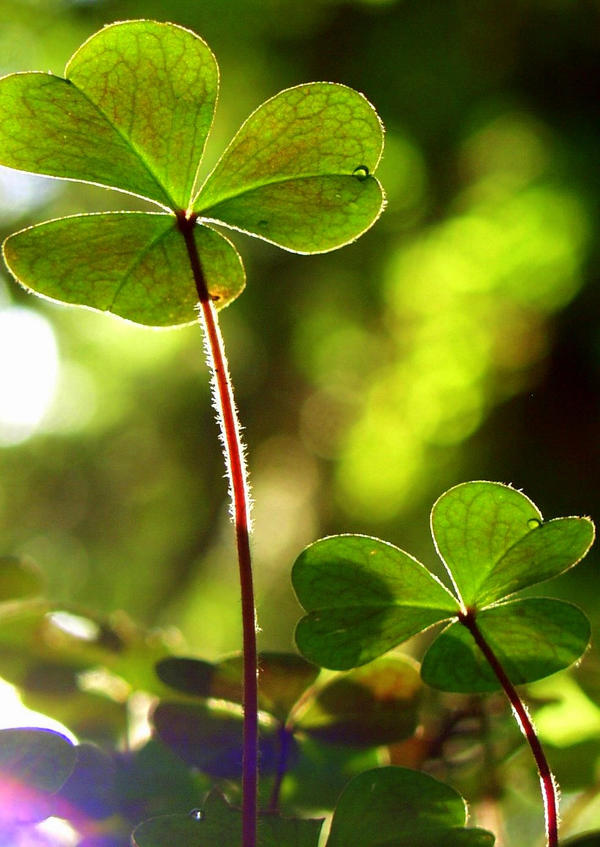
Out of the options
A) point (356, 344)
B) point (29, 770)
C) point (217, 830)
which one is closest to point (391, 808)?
point (217, 830)

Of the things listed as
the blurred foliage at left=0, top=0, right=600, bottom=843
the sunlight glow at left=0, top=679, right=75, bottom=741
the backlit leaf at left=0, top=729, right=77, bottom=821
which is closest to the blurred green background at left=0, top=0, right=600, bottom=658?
the blurred foliage at left=0, top=0, right=600, bottom=843

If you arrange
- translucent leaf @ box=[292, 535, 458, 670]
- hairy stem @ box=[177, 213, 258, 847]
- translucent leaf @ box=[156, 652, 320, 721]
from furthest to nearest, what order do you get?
translucent leaf @ box=[156, 652, 320, 721]
translucent leaf @ box=[292, 535, 458, 670]
hairy stem @ box=[177, 213, 258, 847]

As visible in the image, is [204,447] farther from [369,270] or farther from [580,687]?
[580,687]

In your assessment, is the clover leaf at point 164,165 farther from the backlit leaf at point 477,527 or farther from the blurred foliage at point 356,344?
the blurred foliage at point 356,344

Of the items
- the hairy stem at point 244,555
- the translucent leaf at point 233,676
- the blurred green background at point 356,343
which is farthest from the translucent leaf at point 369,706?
the blurred green background at point 356,343

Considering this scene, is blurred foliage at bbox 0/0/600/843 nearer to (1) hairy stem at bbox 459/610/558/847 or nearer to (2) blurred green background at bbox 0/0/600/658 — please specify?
(2) blurred green background at bbox 0/0/600/658

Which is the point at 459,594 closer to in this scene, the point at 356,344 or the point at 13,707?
the point at 13,707

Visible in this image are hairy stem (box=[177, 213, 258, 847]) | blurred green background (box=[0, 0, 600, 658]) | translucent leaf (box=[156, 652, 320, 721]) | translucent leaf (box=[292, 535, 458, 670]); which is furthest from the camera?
blurred green background (box=[0, 0, 600, 658])

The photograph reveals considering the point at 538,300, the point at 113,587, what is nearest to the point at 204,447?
the point at 113,587
